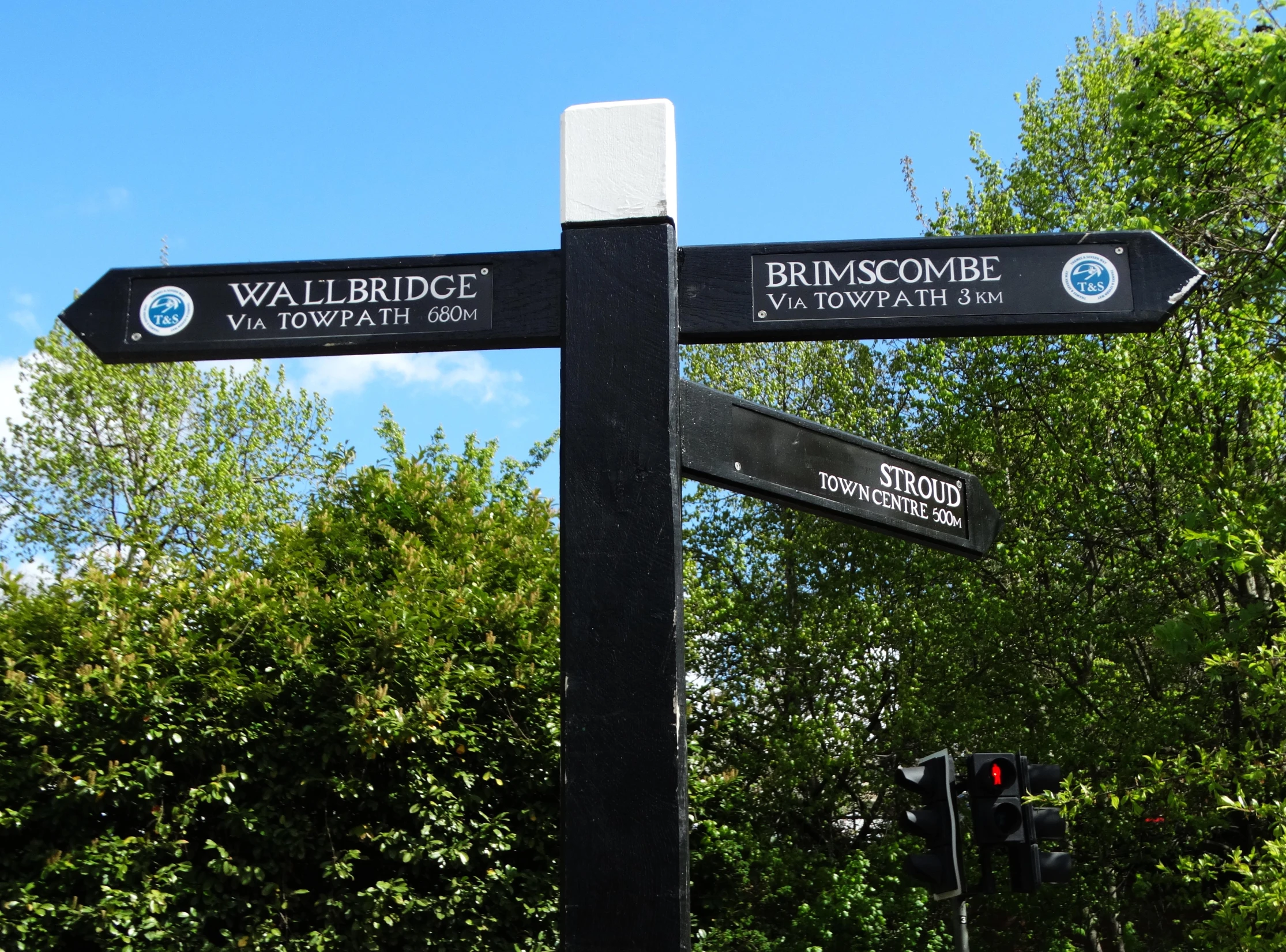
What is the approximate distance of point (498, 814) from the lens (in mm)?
8039

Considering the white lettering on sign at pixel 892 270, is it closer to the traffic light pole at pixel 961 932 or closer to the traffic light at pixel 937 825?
the traffic light at pixel 937 825

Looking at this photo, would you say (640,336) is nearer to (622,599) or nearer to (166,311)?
(622,599)

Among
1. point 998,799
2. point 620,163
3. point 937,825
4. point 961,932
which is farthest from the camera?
point 961,932

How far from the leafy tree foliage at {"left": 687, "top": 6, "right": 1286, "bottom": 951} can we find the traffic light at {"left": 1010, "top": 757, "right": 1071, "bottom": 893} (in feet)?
2.21

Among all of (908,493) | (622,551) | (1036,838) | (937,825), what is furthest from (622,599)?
(1036,838)

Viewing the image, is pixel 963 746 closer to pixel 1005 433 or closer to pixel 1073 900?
pixel 1073 900

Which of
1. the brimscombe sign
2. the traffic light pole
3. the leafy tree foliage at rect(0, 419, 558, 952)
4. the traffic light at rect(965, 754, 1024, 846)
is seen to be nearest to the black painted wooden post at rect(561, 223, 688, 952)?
the brimscombe sign

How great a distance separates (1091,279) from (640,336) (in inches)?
45.0

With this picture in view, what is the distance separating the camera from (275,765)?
7949mm

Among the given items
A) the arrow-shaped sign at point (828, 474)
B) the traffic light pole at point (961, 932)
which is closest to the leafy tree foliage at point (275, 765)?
the traffic light pole at point (961, 932)

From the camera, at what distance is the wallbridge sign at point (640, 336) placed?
2.25 meters

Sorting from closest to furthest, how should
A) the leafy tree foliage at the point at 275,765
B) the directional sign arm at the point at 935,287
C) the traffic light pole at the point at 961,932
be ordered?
1. the directional sign arm at the point at 935,287
2. the leafy tree foliage at the point at 275,765
3. the traffic light pole at the point at 961,932

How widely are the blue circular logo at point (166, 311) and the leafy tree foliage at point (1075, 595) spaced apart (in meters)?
5.86

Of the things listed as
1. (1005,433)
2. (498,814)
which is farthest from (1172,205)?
(498,814)
